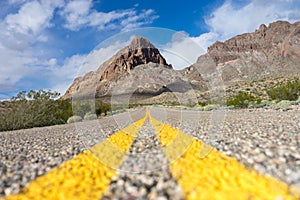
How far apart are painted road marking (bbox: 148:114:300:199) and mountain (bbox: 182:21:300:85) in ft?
217

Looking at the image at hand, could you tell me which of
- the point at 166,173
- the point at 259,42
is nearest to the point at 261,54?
the point at 259,42

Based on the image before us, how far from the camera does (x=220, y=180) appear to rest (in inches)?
125

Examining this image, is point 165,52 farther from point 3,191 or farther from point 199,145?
point 3,191

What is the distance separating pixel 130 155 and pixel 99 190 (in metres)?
1.91

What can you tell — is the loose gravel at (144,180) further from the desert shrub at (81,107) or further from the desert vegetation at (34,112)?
the desert shrub at (81,107)

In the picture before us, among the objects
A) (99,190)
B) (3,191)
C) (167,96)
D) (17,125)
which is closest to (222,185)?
(99,190)

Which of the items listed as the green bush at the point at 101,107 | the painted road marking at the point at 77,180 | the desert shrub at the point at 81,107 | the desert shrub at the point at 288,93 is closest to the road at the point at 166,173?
the painted road marking at the point at 77,180

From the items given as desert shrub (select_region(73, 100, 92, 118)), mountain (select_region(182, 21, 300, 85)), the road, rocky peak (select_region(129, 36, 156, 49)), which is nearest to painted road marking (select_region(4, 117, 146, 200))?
the road

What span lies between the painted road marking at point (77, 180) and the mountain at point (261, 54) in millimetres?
66083

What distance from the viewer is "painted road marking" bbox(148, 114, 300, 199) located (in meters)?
2.70

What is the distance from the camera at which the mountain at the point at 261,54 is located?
89169 mm

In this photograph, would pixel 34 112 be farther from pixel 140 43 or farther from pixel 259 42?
pixel 259 42

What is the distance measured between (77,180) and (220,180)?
2.01 meters

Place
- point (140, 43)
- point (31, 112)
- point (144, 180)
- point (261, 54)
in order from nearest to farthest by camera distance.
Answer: point (144, 180), point (140, 43), point (31, 112), point (261, 54)
